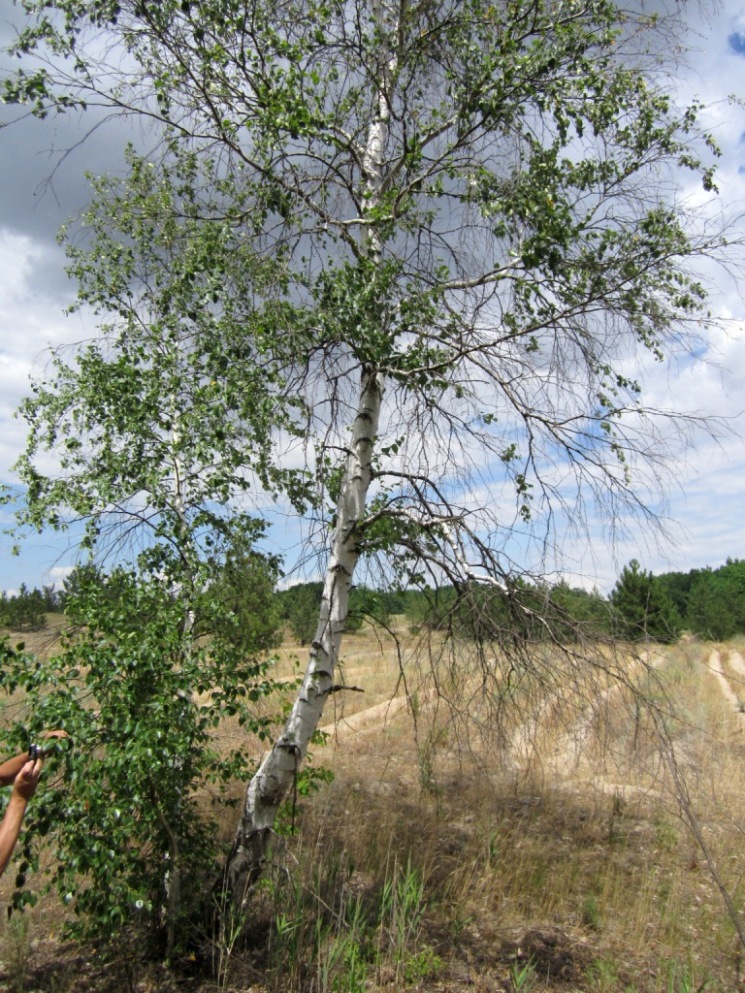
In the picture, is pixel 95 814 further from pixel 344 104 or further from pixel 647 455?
pixel 344 104

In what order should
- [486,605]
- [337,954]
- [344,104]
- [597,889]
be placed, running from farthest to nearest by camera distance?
[597,889], [344,104], [486,605], [337,954]

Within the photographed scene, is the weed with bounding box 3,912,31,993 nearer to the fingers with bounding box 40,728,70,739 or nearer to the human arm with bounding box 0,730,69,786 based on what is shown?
the fingers with bounding box 40,728,70,739

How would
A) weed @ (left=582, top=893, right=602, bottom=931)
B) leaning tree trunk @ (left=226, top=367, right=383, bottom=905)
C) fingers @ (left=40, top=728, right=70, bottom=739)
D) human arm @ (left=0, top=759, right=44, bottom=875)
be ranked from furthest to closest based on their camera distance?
weed @ (left=582, top=893, right=602, bottom=931), leaning tree trunk @ (left=226, top=367, right=383, bottom=905), fingers @ (left=40, top=728, right=70, bottom=739), human arm @ (left=0, top=759, right=44, bottom=875)

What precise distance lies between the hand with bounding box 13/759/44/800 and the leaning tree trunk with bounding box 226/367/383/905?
7.36 ft

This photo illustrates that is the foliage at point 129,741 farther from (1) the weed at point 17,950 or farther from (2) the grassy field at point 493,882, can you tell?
(1) the weed at point 17,950

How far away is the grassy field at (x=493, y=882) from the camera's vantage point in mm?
4207

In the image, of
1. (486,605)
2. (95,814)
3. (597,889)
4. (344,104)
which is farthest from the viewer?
(597,889)

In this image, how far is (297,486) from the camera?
18.1ft

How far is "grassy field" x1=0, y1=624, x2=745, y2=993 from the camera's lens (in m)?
4.21

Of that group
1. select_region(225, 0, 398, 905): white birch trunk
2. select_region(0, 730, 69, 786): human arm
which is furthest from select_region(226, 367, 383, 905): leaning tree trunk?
select_region(0, 730, 69, 786): human arm

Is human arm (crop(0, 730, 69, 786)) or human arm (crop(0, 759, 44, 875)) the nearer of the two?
A: human arm (crop(0, 759, 44, 875))

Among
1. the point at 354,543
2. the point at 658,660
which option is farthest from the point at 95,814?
the point at 658,660

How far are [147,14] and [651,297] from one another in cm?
372

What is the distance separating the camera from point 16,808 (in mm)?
2500
